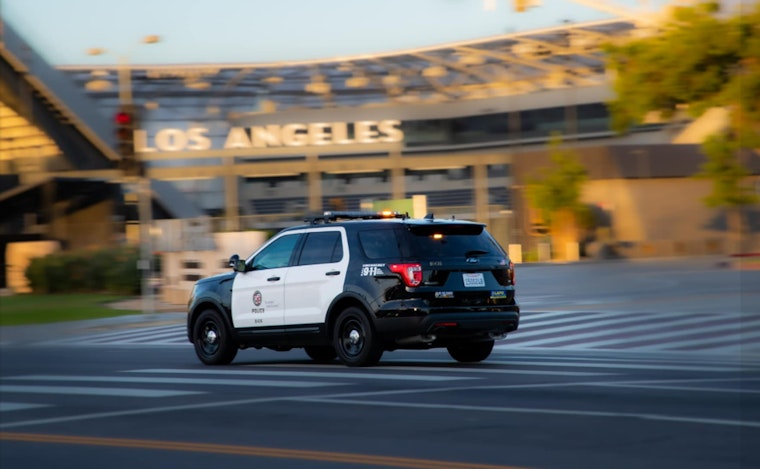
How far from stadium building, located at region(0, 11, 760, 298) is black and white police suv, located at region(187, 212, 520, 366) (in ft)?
54.8

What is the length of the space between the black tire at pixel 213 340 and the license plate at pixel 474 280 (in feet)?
11.4

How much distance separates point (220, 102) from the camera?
115688 mm

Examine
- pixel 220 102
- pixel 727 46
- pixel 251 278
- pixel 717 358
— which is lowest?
pixel 717 358

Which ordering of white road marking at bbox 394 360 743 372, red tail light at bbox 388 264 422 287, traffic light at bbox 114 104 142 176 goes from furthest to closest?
traffic light at bbox 114 104 142 176 < red tail light at bbox 388 264 422 287 < white road marking at bbox 394 360 743 372

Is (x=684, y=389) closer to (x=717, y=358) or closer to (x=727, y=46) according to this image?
(x=717, y=358)

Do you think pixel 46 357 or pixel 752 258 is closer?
pixel 46 357

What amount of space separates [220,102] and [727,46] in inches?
3088

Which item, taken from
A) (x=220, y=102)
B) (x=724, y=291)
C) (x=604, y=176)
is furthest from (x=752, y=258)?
(x=220, y=102)

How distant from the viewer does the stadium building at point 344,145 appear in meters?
57.2

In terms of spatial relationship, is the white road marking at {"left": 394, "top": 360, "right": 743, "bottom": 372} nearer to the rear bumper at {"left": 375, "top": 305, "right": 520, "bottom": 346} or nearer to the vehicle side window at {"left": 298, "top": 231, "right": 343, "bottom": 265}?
the rear bumper at {"left": 375, "top": 305, "right": 520, "bottom": 346}

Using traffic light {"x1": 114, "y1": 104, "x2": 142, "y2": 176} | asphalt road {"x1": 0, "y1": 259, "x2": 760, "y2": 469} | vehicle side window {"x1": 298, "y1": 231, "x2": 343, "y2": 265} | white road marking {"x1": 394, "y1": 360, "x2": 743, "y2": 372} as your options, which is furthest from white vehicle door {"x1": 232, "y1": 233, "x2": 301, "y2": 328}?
traffic light {"x1": 114, "y1": 104, "x2": 142, "y2": 176}

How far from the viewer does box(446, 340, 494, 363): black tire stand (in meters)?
16.7

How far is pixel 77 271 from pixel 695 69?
70.5ft

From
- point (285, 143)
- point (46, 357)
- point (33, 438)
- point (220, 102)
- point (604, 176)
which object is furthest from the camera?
point (220, 102)
